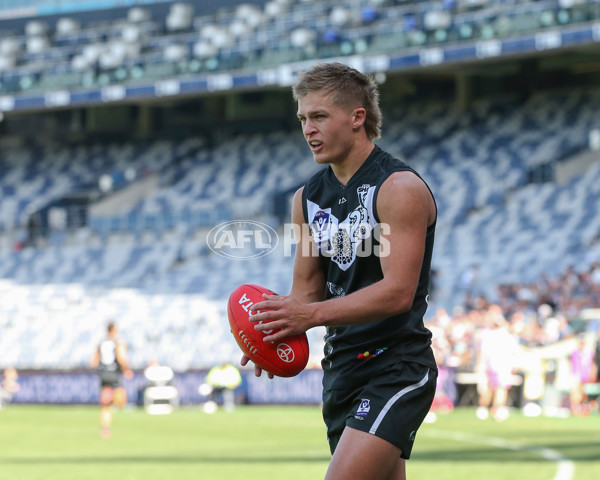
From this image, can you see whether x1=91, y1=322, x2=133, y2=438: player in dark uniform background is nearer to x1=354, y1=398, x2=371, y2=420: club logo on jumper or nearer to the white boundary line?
the white boundary line

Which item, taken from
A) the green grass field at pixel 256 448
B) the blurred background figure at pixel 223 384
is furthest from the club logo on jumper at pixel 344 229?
the blurred background figure at pixel 223 384

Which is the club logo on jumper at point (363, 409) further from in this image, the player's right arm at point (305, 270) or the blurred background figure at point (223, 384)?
the blurred background figure at point (223, 384)

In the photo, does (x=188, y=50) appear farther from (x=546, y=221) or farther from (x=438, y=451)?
(x=438, y=451)

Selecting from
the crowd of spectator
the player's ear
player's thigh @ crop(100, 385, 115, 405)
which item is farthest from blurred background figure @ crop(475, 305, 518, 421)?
the player's ear

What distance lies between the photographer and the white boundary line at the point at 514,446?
12.5 m

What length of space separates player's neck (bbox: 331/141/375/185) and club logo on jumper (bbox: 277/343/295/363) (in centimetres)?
77

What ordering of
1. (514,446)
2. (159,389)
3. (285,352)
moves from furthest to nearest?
(159,389), (514,446), (285,352)

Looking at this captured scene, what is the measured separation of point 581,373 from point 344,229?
18628 millimetres

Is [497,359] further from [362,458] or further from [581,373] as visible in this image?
[362,458]

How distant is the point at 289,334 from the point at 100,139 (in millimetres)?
45477

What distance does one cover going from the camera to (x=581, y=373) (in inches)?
904

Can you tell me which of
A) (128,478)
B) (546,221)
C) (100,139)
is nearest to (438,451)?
(128,478)

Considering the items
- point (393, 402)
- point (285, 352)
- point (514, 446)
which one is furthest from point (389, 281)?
point (514, 446)

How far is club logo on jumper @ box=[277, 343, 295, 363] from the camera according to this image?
535 centimetres
